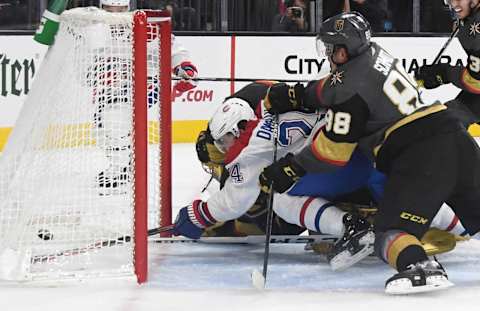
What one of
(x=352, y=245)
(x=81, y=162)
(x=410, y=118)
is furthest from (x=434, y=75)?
(x=81, y=162)

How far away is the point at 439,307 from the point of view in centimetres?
280

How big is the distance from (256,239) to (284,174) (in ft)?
1.94

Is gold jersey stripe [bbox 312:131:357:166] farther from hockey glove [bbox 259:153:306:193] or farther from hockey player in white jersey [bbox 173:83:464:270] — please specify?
hockey player in white jersey [bbox 173:83:464:270]

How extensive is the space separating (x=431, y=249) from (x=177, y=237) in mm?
934

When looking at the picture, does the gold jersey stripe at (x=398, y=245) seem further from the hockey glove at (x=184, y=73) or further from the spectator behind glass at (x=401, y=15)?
the spectator behind glass at (x=401, y=15)

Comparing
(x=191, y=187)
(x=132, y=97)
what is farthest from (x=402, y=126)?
(x=191, y=187)

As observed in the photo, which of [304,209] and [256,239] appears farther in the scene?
[256,239]

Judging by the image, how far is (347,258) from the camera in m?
3.18

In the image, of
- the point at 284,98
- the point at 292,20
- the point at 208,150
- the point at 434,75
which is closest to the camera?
the point at 284,98

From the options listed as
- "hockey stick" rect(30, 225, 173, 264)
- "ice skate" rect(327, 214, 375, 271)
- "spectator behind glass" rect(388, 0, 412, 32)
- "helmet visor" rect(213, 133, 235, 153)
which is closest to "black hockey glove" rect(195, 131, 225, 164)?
"helmet visor" rect(213, 133, 235, 153)

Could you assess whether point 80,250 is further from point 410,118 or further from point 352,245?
point 410,118

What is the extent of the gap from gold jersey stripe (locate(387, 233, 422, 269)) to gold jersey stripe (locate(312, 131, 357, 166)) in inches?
10.7

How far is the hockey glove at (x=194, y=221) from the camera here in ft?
11.2

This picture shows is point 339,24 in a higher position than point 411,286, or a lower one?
higher
